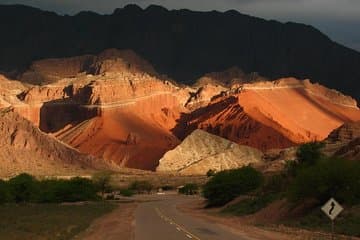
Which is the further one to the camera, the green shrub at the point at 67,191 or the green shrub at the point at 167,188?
the green shrub at the point at 167,188

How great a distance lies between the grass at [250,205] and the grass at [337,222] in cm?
1719

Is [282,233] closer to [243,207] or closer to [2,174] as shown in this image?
[243,207]

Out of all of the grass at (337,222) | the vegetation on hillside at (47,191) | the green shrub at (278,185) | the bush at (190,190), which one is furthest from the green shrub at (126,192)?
the grass at (337,222)

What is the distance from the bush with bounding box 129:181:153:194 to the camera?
579 ft

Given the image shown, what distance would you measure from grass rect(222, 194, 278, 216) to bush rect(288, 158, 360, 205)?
16.7m

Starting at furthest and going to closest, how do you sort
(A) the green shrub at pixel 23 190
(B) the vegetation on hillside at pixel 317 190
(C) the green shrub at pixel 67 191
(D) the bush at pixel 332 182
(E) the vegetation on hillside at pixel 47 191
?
(A) the green shrub at pixel 23 190 < (C) the green shrub at pixel 67 191 < (E) the vegetation on hillside at pixel 47 191 < (D) the bush at pixel 332 182 < (B) the vegetation on hillside at pixel 317 190

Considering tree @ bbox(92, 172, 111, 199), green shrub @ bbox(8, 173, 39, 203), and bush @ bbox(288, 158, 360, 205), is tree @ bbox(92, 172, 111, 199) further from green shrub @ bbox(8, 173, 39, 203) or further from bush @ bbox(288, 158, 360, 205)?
bush @ bbox(288, 158, 360, 205)

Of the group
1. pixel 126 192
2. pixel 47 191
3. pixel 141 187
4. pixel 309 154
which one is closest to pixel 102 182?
pixel 126 192

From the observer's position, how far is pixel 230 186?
10419 centimetres

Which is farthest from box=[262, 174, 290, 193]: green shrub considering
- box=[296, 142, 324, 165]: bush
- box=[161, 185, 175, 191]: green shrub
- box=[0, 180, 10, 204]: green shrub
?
box=[161, 185, 175, 191]: green shrub

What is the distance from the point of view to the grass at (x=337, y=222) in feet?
160

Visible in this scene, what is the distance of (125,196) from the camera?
16012 centimetres

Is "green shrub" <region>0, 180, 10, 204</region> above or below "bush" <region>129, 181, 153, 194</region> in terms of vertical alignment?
below

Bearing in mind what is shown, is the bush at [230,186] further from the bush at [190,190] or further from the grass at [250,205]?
the bush at [190,190]
